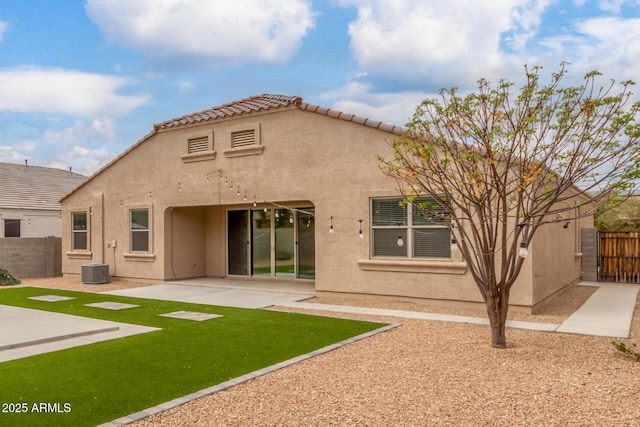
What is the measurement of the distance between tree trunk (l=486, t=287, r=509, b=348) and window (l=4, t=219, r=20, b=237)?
25.9m

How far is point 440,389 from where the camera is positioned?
5.79 meters

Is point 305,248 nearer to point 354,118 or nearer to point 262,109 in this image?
point 262,109

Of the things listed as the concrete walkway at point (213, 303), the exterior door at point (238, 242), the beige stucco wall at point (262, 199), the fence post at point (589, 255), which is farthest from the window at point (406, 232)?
the fence post at point (589, 255)

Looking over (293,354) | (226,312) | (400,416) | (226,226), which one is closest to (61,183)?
(226,226)

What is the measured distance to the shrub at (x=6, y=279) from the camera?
1866 cm

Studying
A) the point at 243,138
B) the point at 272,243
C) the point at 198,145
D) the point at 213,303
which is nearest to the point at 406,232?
the point at 213,303

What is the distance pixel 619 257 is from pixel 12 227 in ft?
91.4

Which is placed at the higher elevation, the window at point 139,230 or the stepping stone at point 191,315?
the window at point 139,230

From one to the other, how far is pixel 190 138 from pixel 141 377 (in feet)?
36.4

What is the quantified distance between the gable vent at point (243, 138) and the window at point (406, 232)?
437cm

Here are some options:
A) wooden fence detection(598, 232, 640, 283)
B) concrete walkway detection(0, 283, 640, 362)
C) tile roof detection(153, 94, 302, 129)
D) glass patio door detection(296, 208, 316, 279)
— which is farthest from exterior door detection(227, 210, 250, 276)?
wooden fence detection(598, 232, 640, 283)

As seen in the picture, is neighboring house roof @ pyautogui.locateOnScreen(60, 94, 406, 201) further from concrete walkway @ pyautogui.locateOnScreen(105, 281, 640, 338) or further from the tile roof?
concrete walkway @ pyautogui.locateOnScreen(105, 281, 640, 338)

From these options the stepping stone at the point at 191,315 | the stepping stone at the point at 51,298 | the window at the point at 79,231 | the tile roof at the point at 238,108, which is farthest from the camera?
the window at the point at 79,231

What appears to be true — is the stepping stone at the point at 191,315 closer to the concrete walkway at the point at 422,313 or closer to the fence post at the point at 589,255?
the concrete walkway at the point at 422,313
